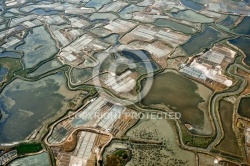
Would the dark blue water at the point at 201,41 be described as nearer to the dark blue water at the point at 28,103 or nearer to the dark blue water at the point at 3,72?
the dark blue water at the point at 28,103

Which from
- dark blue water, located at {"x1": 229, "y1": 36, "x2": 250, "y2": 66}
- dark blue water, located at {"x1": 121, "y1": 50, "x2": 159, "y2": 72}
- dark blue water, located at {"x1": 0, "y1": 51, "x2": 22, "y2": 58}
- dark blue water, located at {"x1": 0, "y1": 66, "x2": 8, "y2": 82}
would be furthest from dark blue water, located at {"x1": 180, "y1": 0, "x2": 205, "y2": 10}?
dark blue water, located at {"x1": 0, "y1": 66, "x2": 8, "y2": 82}

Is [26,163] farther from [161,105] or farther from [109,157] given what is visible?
[161,105]

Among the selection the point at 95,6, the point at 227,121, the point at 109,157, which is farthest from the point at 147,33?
the point at 109,157

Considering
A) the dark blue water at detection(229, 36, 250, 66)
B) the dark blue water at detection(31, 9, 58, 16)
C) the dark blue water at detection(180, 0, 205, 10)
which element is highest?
the dark blue water at detection(180, 0, 205, 10)

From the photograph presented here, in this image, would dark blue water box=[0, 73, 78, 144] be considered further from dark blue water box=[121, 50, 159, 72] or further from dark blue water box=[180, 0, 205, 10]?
dark blue water box=[180, 0, 205, 10]

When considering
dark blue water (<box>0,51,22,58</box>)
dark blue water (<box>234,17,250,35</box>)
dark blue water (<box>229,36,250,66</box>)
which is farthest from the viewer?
dark blue water (<box>234,17,250,35</box>)

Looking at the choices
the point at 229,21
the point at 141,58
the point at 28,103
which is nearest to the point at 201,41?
the point at 229,21

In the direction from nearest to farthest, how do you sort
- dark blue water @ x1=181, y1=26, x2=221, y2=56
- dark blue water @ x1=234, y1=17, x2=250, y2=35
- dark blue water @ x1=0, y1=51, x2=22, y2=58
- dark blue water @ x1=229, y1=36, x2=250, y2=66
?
1. dark blue water @ x1=229, y1=36, x2=250, y2=66
2. dark blue water @ x1=181, y1=26, x2=221, y2=56
3. dark blue water @ x1=0, y1=51, x2=22, y2=58
4. dark blue water @ x1=234, y1=17, x2=250, y2=35

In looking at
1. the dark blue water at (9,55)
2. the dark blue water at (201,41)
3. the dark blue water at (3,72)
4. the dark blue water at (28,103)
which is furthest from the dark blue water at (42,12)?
the dark blue water at (201,41)
